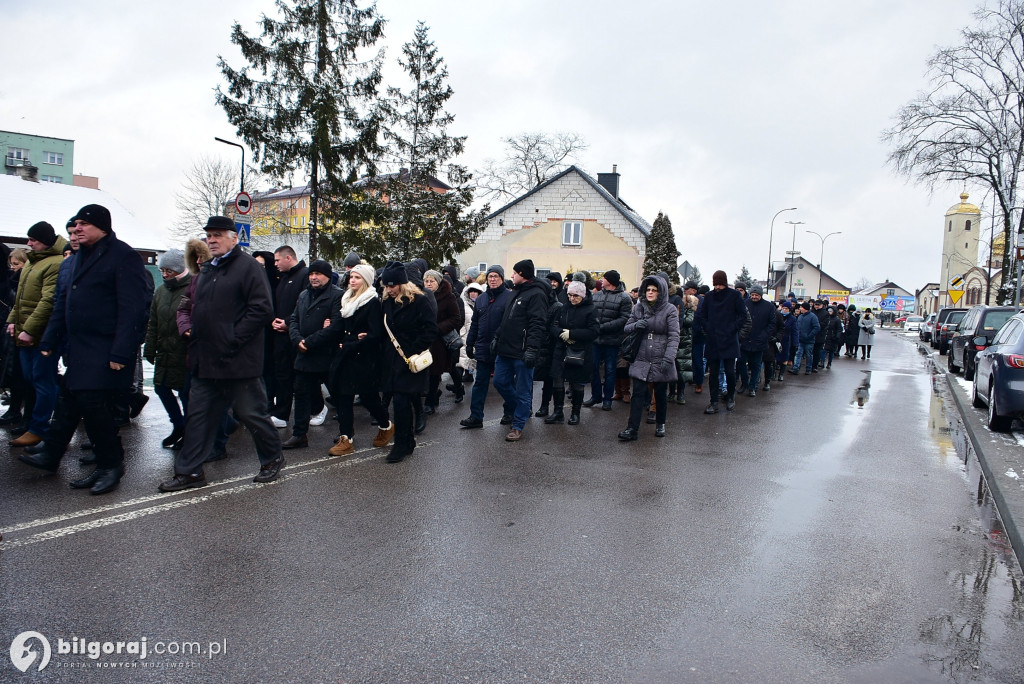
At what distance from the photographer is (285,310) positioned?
25.5 ft

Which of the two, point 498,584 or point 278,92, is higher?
point 278,92

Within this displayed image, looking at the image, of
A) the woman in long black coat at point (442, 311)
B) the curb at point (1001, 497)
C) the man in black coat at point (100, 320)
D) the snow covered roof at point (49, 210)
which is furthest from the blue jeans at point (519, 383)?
the snow covered roof at point (49, 210)

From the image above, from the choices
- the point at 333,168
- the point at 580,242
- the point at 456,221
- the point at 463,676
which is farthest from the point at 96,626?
the point at 580,242

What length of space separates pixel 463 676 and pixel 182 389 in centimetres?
512

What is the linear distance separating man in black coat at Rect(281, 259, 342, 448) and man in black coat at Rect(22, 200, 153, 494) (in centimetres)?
175

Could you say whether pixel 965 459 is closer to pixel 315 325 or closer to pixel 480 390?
pixel 480 390

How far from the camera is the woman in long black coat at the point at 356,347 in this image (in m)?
6.90

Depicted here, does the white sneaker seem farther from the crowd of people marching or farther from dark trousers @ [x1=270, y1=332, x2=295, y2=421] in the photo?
dark trousers @ [x1=270, y1=332, x2=295, y2=421]

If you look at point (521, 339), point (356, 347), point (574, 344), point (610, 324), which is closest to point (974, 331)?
point (610, 324)

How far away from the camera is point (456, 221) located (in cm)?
3114

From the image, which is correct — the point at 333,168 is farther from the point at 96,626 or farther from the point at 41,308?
the point at 96,626

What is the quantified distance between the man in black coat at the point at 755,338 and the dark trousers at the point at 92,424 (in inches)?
378

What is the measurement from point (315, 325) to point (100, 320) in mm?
2102

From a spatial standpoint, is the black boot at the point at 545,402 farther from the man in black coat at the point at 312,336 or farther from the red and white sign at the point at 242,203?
the red and white sign at the point at 242,203
